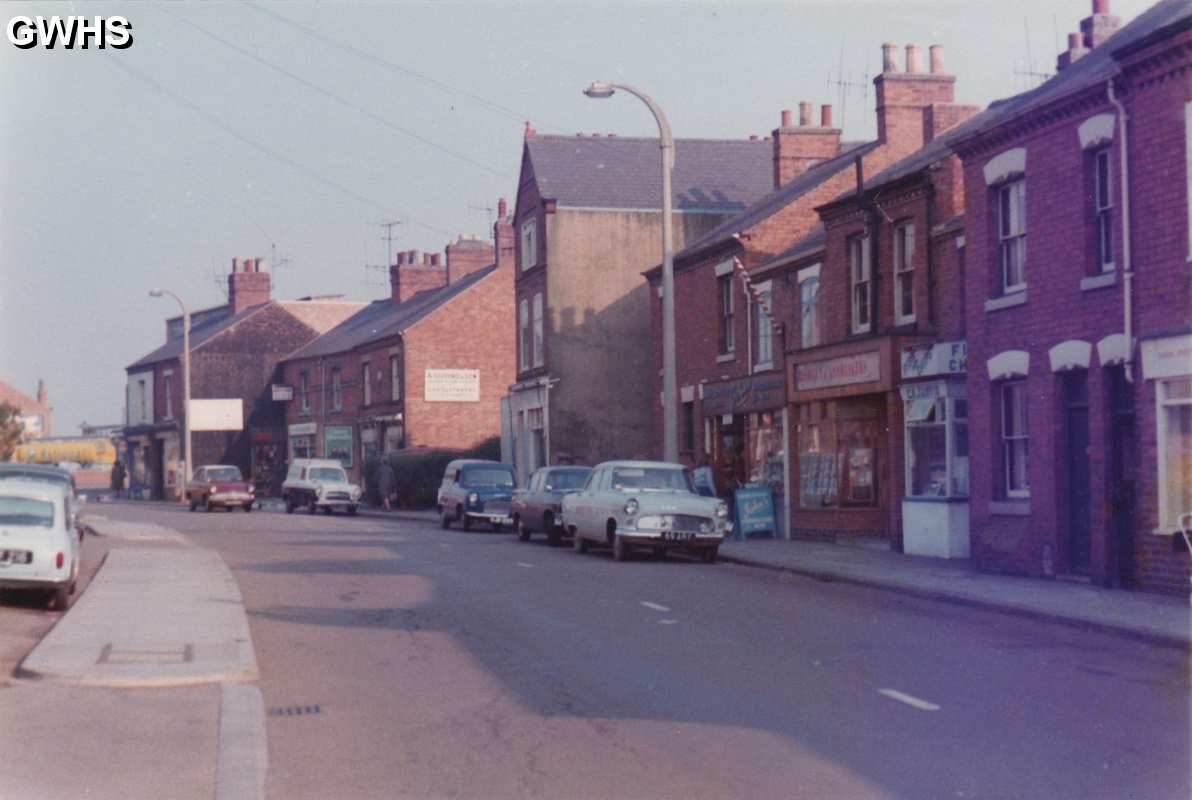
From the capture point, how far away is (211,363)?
77750 mm

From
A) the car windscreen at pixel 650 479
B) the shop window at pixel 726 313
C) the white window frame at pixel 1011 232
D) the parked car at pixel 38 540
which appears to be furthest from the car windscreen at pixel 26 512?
the shop window at pixel 726 313

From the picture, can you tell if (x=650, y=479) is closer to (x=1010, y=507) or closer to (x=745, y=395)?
(x=1010, y=507)

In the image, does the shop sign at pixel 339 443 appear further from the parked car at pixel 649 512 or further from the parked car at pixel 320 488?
the parked car at pixel 649 512

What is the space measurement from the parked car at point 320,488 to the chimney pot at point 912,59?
25477 mm

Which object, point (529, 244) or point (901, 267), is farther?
point (529, 244)

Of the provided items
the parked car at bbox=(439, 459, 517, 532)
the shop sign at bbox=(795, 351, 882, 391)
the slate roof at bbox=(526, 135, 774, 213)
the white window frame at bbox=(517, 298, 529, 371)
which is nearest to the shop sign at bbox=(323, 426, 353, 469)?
the white window frame at bbox=(517, 298, 529, 371)

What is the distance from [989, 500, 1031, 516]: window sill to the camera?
2244 centimetres

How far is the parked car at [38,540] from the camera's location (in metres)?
18.0

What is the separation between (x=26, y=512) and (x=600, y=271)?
31983 mm

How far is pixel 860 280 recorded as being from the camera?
29.8m

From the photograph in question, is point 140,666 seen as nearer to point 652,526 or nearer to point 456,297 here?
point 652,526

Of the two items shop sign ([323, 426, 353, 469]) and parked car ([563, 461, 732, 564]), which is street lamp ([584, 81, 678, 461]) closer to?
parked car ([563, 461, 732, 564])

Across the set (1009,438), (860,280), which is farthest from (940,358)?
(860,280)

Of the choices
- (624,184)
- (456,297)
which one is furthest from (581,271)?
(456,297)
